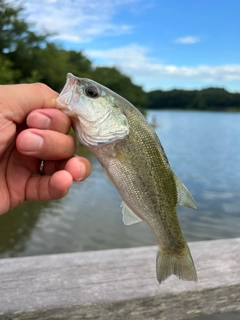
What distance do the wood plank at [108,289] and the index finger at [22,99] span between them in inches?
38.9

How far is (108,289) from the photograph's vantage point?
2002 mm

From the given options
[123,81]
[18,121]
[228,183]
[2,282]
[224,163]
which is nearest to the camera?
[18,121]

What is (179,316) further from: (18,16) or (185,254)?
(18,16)

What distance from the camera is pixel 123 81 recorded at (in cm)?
7500

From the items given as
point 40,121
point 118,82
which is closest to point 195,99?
point 118,82

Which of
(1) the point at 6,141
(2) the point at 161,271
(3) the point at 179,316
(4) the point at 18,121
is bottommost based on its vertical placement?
(3) the point at 179,316

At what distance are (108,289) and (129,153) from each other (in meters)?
0.84

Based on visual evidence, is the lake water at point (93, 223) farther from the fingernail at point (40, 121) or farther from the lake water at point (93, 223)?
the fingernail at point (40, 121)

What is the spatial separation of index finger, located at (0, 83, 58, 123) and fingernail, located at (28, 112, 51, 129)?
0.07m

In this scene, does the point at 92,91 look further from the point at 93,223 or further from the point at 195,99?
the point at 195,99

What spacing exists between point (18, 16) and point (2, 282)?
110ft

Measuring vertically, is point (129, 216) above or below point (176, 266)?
above

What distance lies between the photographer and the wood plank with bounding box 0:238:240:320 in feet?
6.19

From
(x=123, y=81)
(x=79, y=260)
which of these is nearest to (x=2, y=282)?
(x=79, y=260)
